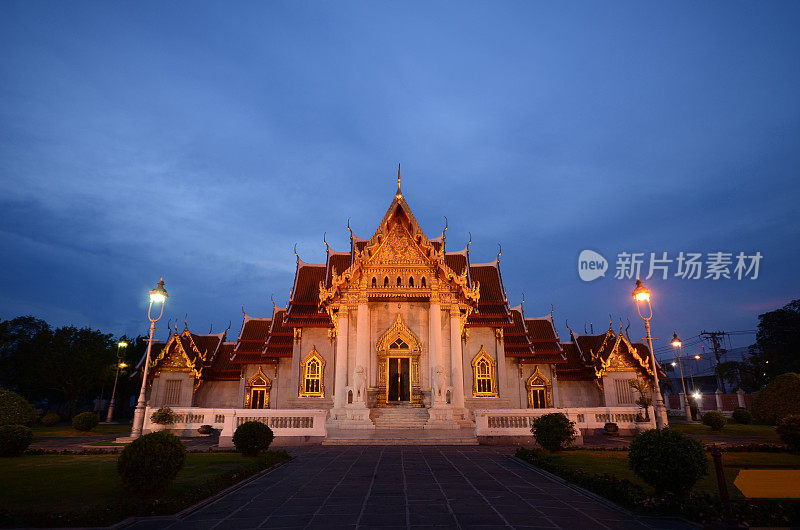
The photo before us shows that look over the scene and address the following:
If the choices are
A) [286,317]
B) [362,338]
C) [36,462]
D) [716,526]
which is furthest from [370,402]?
[716,526]

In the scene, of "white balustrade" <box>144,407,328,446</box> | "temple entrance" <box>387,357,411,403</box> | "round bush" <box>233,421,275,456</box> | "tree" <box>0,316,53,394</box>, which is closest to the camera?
"round bush" <box>233,421,275,456</box>

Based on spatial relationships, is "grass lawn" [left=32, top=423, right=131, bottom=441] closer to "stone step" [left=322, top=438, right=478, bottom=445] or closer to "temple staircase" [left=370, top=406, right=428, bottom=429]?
"stone step" [left=322, top=438, right=478, bottom=445]

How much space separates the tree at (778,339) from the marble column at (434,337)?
4152 cm

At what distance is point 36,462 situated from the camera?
12.9 m

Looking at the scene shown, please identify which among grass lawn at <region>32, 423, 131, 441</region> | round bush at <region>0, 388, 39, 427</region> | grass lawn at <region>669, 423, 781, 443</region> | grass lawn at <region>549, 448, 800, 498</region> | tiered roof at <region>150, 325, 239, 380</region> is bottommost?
grass lawn at <region>32, 423, 131, 441</region>

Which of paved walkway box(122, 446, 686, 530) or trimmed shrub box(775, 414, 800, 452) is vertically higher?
trimmed shrub box(775, 414, 800, 452)

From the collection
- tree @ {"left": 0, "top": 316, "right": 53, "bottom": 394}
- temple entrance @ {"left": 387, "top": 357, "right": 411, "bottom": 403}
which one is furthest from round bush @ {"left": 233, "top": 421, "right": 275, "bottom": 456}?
tree @ {"left": 0, "top": 316, "right": 53, "bottom": 394}

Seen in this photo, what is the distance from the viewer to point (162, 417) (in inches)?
818

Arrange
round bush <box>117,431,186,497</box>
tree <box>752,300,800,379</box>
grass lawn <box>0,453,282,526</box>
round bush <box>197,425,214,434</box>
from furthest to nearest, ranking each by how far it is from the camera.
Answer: tree <box>752,300,800,379</box>
round bush <box>197,425,214,434</box>
round bush <box>117,431,186,497</box>
grass lawn <box>0,453,282,526</box>

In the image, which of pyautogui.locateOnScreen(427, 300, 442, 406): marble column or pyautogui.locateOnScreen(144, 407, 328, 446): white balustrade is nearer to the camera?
pyautogui.locateOnScreen(144, 407, 328, 446): white balustrade

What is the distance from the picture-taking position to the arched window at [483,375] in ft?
89.2

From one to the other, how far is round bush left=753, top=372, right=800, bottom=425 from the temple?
281 inches

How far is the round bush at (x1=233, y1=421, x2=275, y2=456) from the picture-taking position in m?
13.6

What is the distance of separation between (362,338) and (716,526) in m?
18.1
